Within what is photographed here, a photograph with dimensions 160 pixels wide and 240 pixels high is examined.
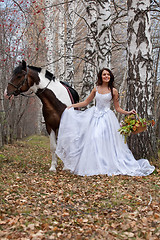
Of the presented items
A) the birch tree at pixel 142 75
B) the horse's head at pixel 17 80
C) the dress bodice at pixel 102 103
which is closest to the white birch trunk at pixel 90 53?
the dress bodice at pixel 102 103

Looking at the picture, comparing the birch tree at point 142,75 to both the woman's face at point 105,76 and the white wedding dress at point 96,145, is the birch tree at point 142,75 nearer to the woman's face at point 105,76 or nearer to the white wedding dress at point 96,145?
the white wedding dress at point 96,145

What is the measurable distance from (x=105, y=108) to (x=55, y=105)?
1245 mm

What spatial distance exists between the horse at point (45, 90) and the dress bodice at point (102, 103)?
887 millimetres

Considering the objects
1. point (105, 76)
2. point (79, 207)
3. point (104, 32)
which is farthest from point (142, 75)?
point (79, 207)

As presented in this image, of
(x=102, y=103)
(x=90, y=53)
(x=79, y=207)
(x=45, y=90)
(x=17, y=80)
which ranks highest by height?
(x=90, y=53)

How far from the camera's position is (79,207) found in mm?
4016

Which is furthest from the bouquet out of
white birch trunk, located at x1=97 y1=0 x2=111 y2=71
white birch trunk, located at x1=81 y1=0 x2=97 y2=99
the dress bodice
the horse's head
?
white birch trunk, located at x1=81 y1=0 x2=97 y2=99

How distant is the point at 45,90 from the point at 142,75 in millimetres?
2356

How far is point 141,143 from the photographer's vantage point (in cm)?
595

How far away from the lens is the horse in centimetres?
632

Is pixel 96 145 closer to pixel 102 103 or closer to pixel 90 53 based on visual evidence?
pixel 102 103

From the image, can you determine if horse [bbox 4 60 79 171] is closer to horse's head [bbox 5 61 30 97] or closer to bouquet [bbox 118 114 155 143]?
horse's head [bbox 5 61 30 97]

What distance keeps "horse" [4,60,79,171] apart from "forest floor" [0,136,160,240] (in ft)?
4.58

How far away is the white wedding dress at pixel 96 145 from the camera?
5703 millimetres
